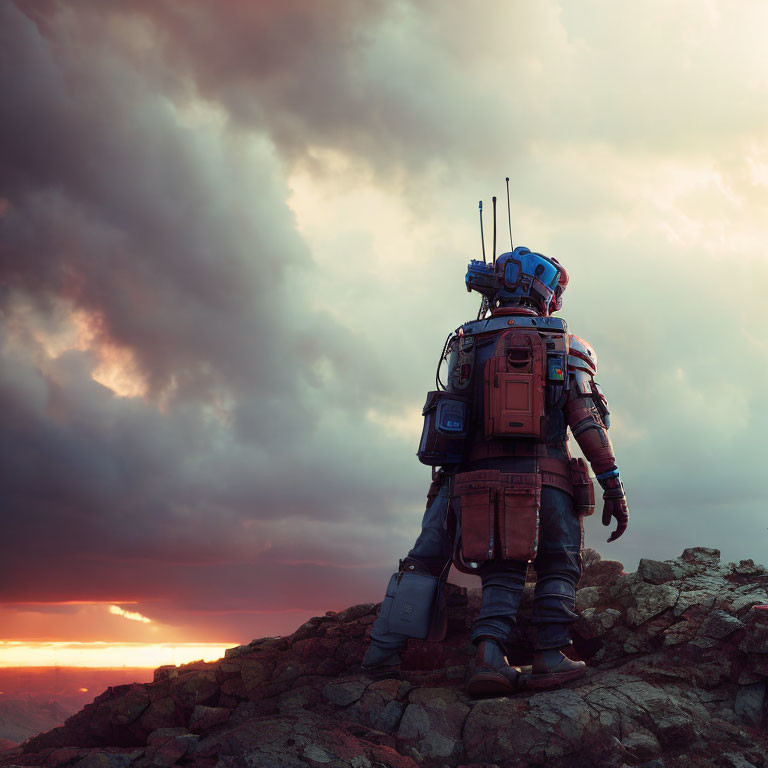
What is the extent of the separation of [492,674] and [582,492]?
2.22 metres

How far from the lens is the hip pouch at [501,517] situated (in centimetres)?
719

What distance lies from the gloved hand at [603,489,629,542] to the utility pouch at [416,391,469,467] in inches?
66.4

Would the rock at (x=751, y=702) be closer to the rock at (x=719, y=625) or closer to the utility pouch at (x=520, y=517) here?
the rock at (x=719, y=625)

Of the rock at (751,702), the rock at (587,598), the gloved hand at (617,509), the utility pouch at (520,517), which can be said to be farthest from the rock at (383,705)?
the rock at (751,702)

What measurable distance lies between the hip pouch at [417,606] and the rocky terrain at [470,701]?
49cm

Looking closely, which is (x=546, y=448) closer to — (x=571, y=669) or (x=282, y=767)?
(x=571, y=669)

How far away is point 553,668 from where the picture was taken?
7.10m

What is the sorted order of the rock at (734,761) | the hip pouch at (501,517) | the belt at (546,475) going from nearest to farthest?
the rock at (734,761) < the hip pouch at (501,517) < the belt at (546,475)

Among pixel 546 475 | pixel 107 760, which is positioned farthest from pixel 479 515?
pixel 107 760

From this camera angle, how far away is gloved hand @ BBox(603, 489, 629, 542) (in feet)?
25.0

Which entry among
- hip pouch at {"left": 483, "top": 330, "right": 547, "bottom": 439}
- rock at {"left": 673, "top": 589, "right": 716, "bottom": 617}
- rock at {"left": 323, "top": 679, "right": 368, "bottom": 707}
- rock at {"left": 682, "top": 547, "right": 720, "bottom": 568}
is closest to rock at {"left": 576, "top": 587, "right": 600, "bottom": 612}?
rock at {"left": 673, "top": 589, "right": 716, "bottom": 617}

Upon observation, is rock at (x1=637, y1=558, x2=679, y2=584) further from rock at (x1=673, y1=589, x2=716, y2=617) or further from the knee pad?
the knee pad

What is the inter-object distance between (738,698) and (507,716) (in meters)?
2.32

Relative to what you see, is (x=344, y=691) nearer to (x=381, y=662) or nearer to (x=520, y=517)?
(x=381, y=662)
